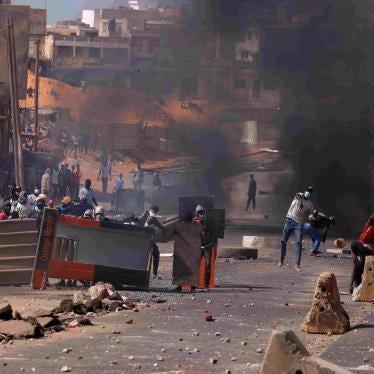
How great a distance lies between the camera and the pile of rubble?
14.0m

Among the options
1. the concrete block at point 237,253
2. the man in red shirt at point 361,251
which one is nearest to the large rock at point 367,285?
the man in red shirt at point 361,251

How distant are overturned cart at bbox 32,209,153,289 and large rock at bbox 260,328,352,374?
33.7 ft

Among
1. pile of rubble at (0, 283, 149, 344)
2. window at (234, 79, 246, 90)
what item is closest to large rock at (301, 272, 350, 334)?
pile of rubble at (0, 283, 149, 344)

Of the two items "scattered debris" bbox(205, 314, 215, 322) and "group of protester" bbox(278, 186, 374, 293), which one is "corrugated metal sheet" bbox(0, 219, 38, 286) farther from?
"scattered debris" bbox(205, 314, 215, 322)

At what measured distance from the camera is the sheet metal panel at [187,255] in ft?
66.7

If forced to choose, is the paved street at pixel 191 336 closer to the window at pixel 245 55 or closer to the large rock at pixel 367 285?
the large rock at pixel 367 285

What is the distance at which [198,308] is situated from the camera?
1761 centimetres

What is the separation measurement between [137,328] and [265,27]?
37.5m

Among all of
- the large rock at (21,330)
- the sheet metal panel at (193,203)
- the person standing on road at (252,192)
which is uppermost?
the large rock at (21,330)

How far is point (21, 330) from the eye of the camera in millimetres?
14047

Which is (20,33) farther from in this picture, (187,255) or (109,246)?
(187,255)

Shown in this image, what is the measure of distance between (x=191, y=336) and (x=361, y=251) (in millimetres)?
5685

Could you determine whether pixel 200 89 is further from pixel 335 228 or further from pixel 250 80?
pixel 335 228

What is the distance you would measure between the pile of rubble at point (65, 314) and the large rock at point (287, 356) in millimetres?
4035
